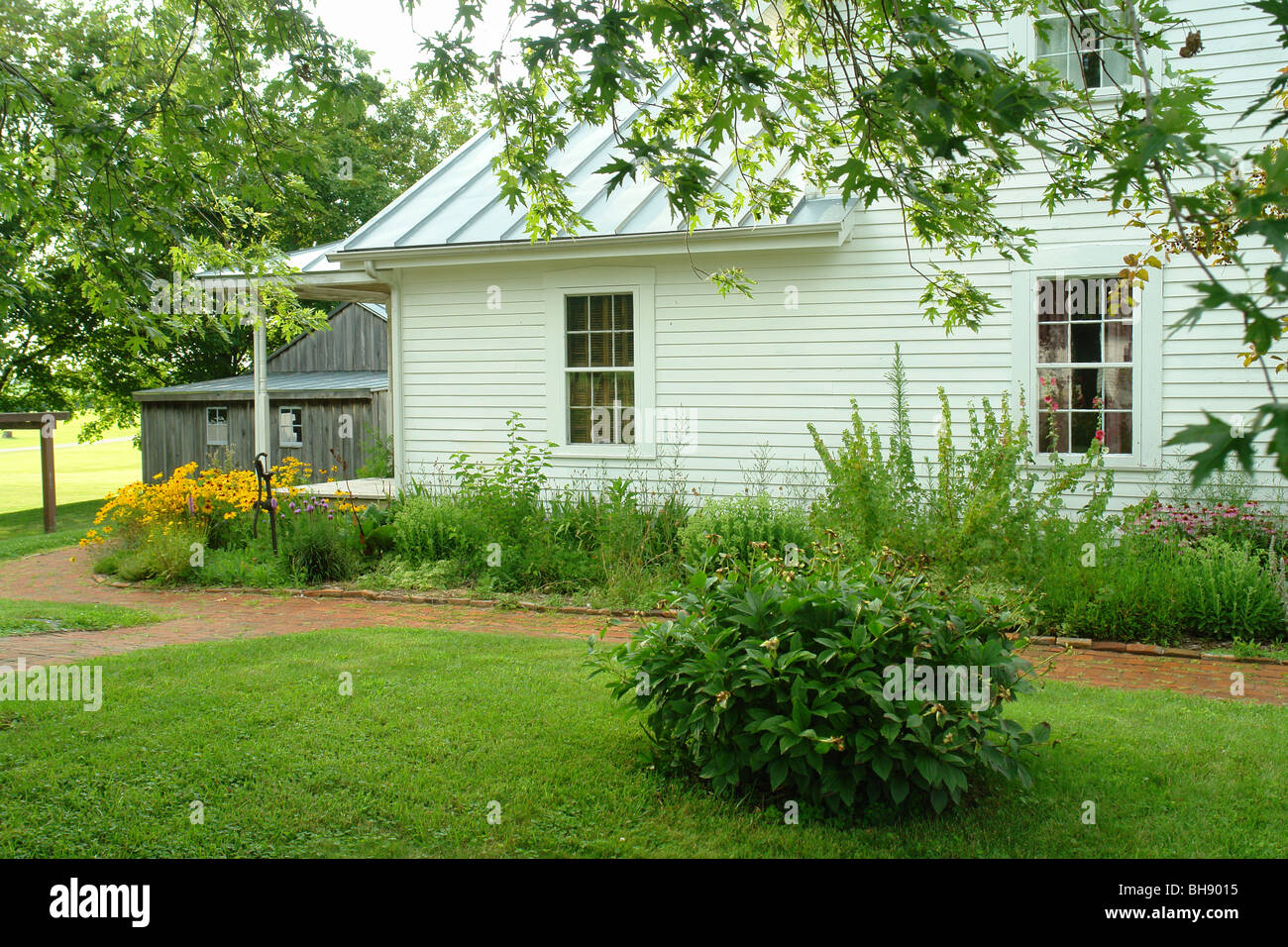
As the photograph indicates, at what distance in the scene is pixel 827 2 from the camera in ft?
15.7

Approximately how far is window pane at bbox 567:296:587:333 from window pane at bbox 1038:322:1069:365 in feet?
16.5

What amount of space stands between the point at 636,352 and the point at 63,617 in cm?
628

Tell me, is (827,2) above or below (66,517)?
above

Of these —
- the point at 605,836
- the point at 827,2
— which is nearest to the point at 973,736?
the point at 605,836

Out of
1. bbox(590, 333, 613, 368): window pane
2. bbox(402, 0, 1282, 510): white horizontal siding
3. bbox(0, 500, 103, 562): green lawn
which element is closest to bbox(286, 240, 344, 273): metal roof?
bbox(402, 0, 1282, 510): white horizontal siding

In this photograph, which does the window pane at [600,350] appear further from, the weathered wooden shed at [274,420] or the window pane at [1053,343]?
the weathered wooden shed at [274,420]

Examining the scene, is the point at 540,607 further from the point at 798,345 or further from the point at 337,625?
the point at 798,345

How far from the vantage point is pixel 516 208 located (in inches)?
479

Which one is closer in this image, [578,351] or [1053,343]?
[1053,343]

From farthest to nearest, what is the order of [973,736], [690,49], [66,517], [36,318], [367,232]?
[66,517], [367,232], [36,318], [973,736], [690,49]

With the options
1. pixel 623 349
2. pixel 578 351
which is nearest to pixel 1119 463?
pixel 623 349
